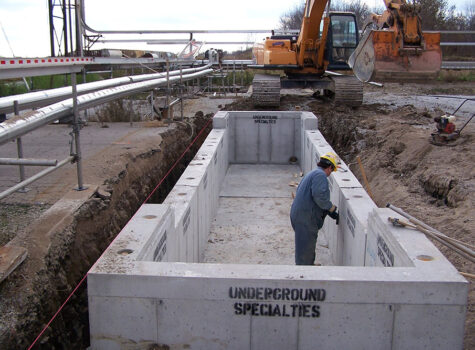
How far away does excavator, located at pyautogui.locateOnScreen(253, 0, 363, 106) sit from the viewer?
16078 millimetres

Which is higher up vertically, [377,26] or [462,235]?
[377,26]

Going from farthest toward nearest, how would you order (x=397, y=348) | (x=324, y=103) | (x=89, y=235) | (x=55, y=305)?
(x=324, y=103) → (x=89, y=235) → (x=55, y=305) → (x=397, y=348)

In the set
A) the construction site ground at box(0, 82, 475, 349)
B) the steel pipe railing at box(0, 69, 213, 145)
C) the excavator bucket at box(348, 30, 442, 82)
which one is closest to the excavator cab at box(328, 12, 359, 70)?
the construction site ground at box(0, 82, 475, 349)

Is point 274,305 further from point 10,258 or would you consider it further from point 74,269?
point 74,269

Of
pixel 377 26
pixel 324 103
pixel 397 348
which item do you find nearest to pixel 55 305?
pixel 397 348

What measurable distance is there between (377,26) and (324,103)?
23.3ft

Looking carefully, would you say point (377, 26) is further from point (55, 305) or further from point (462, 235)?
point (55, 305)

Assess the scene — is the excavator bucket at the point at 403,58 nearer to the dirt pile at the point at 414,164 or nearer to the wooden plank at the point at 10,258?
the dirt pile at the point at 414,164

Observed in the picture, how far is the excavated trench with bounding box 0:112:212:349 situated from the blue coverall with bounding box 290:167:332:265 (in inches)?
97.4

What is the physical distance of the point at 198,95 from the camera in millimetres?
22391

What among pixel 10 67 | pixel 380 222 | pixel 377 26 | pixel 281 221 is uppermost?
pixel 377 26

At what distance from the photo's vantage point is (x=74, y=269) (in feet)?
17.4

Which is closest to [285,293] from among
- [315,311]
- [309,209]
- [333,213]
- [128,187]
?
[315,311]

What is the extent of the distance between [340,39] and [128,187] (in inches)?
442
